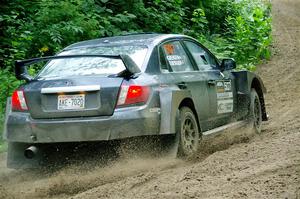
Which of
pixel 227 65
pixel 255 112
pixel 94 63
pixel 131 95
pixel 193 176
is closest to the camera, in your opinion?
pixel 193 176

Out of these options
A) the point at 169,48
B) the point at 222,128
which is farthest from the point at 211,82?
the point at 169,48

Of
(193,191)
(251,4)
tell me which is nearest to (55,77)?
(193,191)

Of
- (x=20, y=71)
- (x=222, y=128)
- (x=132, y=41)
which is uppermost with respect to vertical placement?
(x=132, y=41)

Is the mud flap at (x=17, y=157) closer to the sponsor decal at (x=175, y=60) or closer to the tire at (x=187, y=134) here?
the tire at (x=187, y=134)

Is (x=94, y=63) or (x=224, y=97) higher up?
(x=94, y=63)

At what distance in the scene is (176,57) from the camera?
7.43 m

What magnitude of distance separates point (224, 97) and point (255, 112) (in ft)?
3.36

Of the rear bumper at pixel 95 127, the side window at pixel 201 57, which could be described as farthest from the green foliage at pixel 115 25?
the rear bumper at pixel 95 127

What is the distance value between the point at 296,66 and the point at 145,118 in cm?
1216

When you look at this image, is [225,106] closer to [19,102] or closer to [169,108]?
[169,108]

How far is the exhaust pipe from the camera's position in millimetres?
6348

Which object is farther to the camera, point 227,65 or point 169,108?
point 227,65

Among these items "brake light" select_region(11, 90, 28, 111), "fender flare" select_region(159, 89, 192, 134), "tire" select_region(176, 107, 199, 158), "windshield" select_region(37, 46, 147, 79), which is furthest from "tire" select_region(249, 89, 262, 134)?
"brake light" select_region(11, 90, 28, 111)

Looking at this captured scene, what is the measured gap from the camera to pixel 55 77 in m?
6.59
